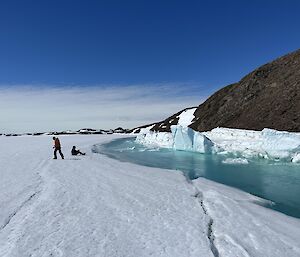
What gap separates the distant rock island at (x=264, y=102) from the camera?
4341 cm

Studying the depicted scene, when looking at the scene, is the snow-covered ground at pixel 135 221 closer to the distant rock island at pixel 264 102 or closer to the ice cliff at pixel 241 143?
the ice cliff at pixel 241 143

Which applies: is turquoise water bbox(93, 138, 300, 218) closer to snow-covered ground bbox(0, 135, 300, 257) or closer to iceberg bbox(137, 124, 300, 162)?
snow-covered ground bbox(0, 135, 300, 257)

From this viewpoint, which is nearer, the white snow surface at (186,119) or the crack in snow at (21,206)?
the crack in snow at (21,206)

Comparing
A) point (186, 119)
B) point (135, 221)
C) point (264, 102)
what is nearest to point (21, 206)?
point (135, 221)

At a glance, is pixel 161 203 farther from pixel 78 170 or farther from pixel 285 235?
pixel 78 170

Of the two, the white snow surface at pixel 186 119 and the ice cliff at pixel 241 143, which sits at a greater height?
the white snow surface at pixel 186 119

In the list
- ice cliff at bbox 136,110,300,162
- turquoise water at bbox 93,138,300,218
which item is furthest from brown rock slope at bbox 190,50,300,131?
turquoise water at bbox 93,138,300,218

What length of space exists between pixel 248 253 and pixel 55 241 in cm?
396

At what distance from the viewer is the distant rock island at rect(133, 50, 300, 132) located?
142ft

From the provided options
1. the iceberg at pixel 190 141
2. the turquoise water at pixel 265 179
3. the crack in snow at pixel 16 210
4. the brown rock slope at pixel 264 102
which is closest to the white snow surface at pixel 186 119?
the brown rock slope at pixel 264 102

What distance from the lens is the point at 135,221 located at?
7781 millimetres

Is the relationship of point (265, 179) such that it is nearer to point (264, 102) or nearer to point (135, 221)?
point (135, 221)

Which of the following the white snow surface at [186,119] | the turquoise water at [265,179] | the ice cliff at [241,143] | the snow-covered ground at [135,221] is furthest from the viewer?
the white snow surface at [186,119]

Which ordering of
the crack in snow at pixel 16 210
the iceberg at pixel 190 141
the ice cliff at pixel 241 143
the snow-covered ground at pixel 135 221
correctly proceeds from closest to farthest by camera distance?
the snow-covered ground at pixel 135 221, the crack in snow at pixel 16 210, the ice cliff at pixel 241 143, the iceberg at pixel 190 141
